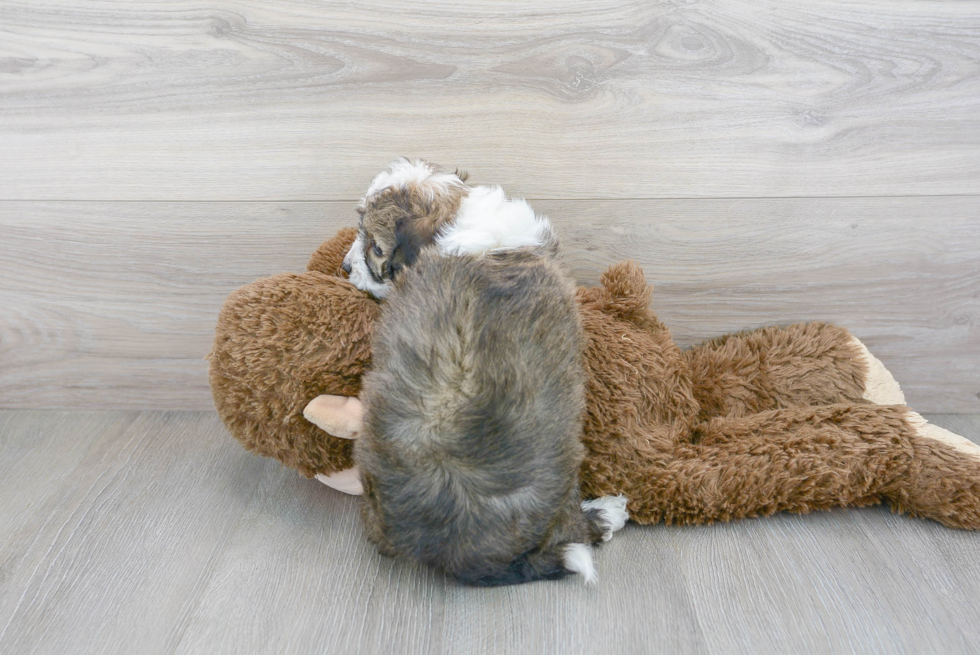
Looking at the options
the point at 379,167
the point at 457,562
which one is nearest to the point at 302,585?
Answer: the point at 457,562

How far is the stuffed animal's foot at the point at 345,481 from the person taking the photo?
1.42m

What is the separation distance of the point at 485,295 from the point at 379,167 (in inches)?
24.0

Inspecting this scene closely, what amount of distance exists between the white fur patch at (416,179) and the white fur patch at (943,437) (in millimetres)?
1122

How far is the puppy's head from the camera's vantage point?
50.3 inches

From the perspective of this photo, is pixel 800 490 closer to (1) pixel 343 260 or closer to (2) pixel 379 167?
(1) pixel 343 260

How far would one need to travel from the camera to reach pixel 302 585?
4.18ft

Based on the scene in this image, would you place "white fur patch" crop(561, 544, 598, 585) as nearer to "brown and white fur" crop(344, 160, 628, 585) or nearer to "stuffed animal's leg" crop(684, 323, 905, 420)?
"brown and white fur" crop(344, 160, 628, 585)

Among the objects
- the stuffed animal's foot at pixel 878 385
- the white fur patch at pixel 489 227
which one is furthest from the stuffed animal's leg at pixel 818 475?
the white fur patch at pixel 489 227

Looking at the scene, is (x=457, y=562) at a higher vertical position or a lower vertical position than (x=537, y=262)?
lower

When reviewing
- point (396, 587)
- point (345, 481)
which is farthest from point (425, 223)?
point (396, 587)

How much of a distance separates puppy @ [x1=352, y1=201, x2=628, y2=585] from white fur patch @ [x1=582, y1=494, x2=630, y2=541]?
0.11 meters

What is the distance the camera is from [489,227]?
1.27 meters

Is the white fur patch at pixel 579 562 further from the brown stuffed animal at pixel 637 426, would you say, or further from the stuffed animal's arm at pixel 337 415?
the stuffed animal's arm at pixel 337 415

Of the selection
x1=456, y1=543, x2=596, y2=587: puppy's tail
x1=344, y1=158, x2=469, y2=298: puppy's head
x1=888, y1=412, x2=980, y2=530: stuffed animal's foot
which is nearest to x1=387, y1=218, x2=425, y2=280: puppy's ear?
x1=344, y1=158, x2=469, y2=298: puppy's head
